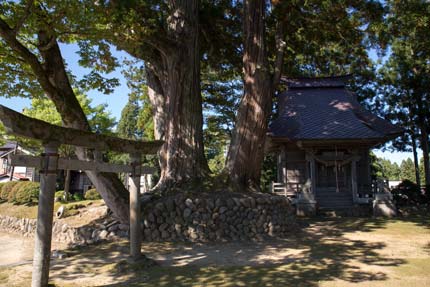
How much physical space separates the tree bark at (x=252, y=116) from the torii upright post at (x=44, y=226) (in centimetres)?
654

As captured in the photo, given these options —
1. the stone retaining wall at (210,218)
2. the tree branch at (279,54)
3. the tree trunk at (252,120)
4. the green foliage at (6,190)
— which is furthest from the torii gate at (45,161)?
the green foliage at (6,190)

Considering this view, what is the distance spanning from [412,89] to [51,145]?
78.9 ft

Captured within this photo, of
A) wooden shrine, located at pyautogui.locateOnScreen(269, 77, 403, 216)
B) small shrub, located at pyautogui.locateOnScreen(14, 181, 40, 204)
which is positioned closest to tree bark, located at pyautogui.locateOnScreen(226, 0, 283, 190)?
wooden shrine, located at pyautogui.locateOnScreen(269, 77, 403, 216)

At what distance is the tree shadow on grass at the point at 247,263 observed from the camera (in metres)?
5.91

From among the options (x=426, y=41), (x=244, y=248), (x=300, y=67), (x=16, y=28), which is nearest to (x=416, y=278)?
(x=244, y=248)

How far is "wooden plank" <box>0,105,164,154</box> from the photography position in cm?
485

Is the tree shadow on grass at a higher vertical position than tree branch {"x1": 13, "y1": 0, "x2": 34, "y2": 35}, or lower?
lower

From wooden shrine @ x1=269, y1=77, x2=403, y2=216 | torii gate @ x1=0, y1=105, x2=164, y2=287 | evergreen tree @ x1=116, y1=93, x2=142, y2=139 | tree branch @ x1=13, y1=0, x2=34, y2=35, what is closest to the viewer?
torii gate @ x1=0, y1=105, x2=164, y2=287

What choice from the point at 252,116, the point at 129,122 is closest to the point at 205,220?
the point at 252,116

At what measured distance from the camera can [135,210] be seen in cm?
→ 718

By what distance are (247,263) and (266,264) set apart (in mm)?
406

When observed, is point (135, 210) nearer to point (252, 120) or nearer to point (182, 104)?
point (182, 104)

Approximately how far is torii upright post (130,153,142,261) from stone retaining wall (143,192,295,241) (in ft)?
8.40

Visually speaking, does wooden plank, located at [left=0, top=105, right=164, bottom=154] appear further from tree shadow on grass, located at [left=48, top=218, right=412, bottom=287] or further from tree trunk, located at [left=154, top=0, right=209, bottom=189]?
tree trunk, located at [left=154, top=0, right=209, bottom=189]
